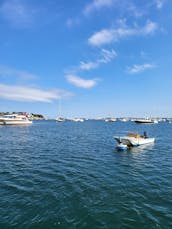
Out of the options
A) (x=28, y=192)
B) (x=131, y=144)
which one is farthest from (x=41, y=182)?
(x=131, y=144)

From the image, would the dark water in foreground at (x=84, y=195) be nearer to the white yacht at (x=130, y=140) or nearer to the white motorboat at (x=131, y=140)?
the white yacht at (x=130, y=140)

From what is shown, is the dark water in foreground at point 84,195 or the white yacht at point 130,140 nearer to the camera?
the dark water in foreground at point 84,195

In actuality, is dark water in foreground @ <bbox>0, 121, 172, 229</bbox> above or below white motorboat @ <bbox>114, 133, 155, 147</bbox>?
below

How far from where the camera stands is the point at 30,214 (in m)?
12.5

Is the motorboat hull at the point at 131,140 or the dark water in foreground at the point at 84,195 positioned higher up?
the motorboat hull at the point at 131,140

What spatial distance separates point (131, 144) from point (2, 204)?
2998cm

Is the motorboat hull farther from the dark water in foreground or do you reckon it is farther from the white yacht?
the dark water in foreground

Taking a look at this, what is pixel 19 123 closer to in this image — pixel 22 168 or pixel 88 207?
pixel 22 168

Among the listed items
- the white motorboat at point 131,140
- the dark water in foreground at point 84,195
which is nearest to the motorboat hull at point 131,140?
the white motorboat at point 131,140

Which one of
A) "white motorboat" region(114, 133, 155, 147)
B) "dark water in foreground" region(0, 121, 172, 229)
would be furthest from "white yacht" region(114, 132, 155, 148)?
"dark water in foreground" region(0, 121, 172, 229)

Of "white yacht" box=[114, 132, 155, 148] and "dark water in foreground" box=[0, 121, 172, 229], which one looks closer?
"dark water in foreground" box=[0, 121, 172, 229]

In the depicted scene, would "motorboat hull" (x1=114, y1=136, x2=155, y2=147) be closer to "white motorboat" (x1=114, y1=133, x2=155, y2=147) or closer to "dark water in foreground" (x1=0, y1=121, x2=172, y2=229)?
"white motorboat" (x1=114, y1=133, x2=155, y2=147)

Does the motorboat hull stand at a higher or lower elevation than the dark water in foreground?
higher

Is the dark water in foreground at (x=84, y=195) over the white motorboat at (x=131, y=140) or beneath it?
beneath
